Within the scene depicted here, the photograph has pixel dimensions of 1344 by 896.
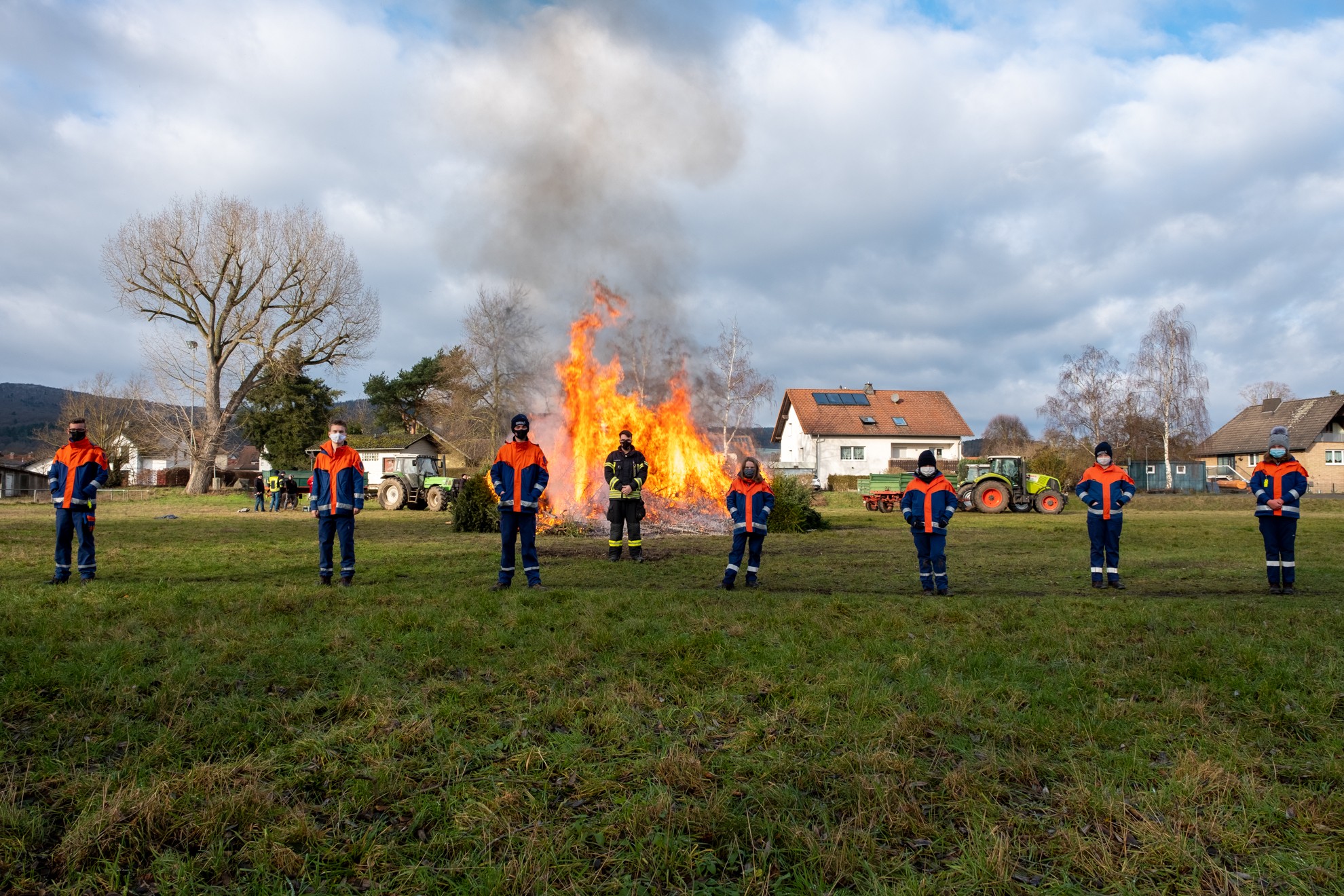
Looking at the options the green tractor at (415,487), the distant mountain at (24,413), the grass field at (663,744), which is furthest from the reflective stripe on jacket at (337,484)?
the distant mountain at (24,413)

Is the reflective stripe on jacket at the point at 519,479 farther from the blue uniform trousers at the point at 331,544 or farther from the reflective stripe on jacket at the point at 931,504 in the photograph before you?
the reflective stripe on jacket at the point at 931,504

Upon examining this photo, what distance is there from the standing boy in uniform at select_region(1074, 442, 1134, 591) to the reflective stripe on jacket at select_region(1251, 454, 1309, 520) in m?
1.56

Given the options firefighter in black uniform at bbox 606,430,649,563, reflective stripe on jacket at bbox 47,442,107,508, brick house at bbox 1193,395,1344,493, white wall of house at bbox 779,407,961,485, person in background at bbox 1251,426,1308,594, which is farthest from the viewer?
white wall of house at bbox 779,407,961,485

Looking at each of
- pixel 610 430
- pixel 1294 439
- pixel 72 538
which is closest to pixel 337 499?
pixel 72 538

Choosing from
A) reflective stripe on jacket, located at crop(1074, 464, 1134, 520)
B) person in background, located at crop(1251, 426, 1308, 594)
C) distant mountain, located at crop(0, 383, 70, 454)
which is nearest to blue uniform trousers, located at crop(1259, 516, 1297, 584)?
person in background, located at crop(1251, 426, 1308, 594)

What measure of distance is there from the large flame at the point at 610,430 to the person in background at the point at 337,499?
816 centimetres

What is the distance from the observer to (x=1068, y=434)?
2121 inches

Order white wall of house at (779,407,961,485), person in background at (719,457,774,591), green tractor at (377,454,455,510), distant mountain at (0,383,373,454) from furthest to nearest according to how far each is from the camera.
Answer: distant mountain at (0,383,373,454), white wall of house at (779,407,961,485), green tractor at (377,454,455,510), person in background at (719,457,774,591)

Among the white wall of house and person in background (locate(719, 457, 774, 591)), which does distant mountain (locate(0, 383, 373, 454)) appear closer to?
the white wall of house

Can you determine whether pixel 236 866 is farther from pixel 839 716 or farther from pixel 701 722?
pixel 839 716

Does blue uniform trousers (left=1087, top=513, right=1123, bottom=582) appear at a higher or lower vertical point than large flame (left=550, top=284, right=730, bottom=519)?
lower

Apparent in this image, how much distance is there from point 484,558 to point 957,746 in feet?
29.6

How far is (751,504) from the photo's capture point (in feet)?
31.4

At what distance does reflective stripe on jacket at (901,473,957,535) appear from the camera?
912 centimetres
